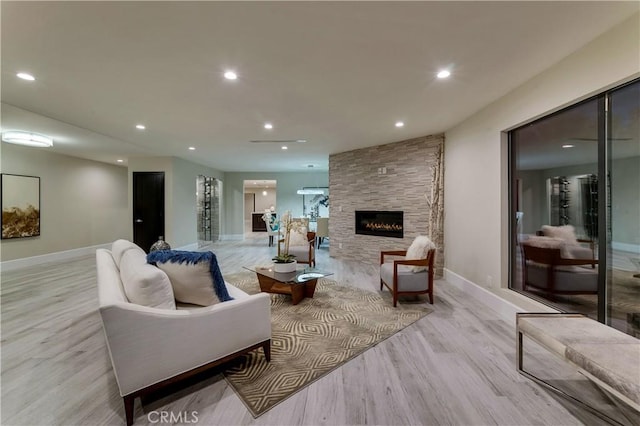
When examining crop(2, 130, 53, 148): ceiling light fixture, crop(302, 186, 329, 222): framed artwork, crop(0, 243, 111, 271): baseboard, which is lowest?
crop(0, 243, 111, 271): baseboard

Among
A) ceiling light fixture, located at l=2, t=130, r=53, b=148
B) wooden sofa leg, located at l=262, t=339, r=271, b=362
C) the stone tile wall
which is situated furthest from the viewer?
the stone tile wall

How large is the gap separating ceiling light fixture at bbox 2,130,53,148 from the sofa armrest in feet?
15.9

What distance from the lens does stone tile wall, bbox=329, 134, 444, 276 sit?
491cm

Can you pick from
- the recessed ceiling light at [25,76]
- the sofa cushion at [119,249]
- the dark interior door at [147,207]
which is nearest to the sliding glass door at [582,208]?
the sofa cushion at [119,249]

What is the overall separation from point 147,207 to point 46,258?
89.5 inches

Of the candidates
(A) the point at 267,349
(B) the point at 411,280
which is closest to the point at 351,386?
(A) the point at 267,349

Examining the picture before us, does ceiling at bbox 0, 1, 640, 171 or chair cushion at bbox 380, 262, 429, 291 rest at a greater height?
ceiling at bbox 0, 1, 640, 171

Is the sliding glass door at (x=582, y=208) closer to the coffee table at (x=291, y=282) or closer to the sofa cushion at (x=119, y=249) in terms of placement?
the coffee table at (x=291, y=282)

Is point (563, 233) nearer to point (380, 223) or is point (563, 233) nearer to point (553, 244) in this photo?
point (553, 244)

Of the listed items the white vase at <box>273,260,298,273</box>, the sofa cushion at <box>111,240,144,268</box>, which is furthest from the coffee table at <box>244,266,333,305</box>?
the sofa cushion at <box>111,240,144,268</box>

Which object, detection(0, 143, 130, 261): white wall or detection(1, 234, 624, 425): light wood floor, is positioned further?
detection(0, 143, 130, 261): white wall

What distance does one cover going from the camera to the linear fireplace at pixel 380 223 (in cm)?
542

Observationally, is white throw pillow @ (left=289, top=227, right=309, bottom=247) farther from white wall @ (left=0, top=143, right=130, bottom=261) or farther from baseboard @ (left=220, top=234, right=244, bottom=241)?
white wall @ (left=0, top=143, right=130, bottom=261)

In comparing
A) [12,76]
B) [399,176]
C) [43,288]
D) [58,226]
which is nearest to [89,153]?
[58,226]
